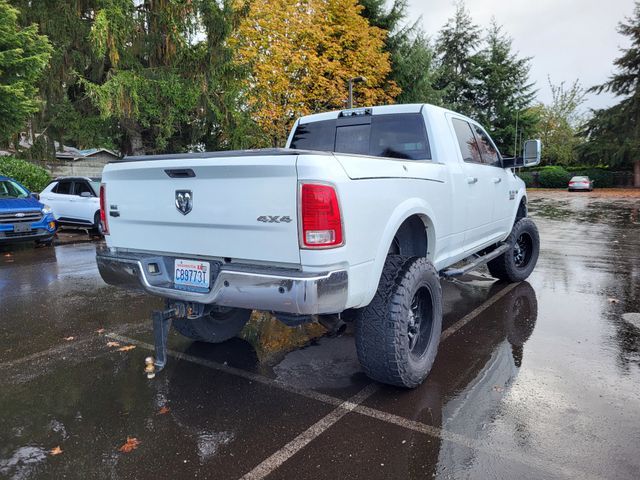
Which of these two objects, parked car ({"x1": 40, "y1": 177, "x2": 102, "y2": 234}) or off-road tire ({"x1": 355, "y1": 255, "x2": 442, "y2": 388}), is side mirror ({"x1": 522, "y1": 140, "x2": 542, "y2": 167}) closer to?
off-road tire ({"x1": 355, "y1": 255, "x2": 442, "y2": 388})

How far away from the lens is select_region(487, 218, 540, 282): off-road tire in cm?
635

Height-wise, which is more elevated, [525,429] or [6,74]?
[6,74]

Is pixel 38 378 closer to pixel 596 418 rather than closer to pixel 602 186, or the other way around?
pixel 596 418

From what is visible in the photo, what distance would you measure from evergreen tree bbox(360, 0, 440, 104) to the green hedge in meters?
18.4

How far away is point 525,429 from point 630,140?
4185cm

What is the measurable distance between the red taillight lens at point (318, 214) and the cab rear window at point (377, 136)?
1971 mm

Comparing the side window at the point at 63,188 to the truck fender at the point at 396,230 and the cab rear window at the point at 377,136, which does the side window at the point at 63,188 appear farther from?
the truck fender at the point at 396,230

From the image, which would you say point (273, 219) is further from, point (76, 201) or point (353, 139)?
point (76, 201)

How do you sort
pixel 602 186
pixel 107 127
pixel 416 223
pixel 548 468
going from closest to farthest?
pixel 548 468 → pixel 416 223 → pixel 107 127 → pixel 602 186

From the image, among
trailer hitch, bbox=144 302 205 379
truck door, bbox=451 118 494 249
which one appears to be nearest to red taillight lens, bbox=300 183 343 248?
trailer hitch, bbox=144 302 205 379

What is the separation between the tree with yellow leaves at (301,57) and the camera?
19.4 meters

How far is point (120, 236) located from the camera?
3678mm

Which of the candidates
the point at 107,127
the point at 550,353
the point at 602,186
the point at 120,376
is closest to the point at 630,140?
the point at 602,186

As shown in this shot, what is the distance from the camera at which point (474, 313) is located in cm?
533
